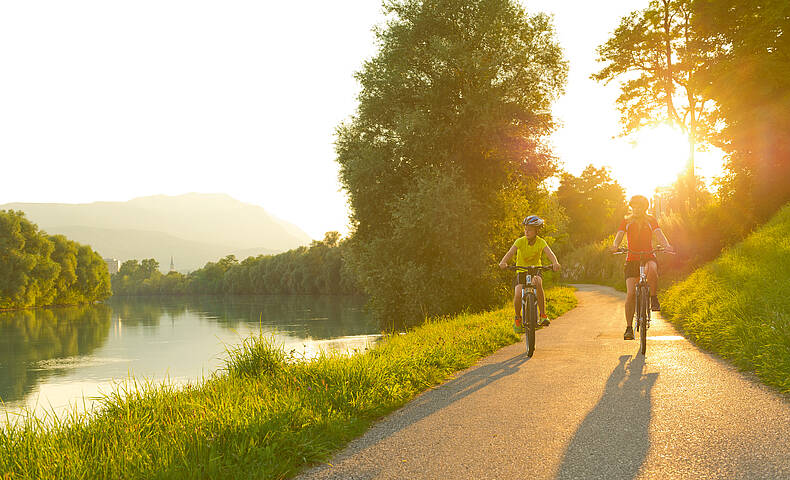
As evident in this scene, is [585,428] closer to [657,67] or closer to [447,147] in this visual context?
[447,147]

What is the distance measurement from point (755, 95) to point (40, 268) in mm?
85547

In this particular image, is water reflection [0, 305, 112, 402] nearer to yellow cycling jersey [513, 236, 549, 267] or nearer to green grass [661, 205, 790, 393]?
yellow cycling jersey [513, 236, 549, 267]

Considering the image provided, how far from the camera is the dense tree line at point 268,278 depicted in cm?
9925

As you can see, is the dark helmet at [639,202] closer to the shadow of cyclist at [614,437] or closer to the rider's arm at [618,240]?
the rider's arm at [618,240]

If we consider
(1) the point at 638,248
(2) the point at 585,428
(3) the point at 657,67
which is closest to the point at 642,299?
(1) the point at 638,248

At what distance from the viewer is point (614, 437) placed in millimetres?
4273

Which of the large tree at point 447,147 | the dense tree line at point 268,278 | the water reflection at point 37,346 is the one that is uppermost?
the large tree at point 447,147

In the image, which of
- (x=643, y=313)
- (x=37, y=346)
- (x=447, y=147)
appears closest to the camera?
(x=643, y=313)

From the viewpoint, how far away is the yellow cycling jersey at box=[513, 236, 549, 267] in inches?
326

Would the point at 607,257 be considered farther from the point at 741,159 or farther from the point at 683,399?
the point at 683,399

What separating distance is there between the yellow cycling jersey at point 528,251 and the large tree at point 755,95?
13700 millimetres

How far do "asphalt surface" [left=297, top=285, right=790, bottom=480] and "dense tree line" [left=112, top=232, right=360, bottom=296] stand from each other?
63.1m

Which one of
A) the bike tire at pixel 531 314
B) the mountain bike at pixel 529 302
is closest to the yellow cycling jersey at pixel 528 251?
the mountain bike at pixel 529 302

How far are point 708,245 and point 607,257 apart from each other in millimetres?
22641
